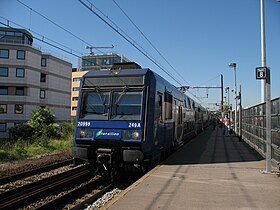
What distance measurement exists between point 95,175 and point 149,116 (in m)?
3.22

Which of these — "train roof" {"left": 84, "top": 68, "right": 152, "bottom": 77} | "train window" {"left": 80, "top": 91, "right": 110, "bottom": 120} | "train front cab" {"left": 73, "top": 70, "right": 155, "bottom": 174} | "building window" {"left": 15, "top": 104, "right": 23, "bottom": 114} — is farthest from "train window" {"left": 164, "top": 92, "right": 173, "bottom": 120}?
"building window" {"left": 15, "top": 104, "right": 23, "bottom": 114}

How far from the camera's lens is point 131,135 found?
8.32 meters

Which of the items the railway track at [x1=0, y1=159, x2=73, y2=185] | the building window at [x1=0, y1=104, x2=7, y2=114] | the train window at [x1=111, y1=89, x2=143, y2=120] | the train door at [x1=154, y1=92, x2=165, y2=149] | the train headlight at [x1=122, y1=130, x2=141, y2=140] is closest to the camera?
the train headlight at [x1=122, y1=130, x2=141, y2=140]

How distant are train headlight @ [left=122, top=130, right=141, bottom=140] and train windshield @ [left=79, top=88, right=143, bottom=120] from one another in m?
0.39

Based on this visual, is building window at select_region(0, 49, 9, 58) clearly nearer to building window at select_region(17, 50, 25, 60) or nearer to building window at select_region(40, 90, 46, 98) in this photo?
building window at select_region(17, 50, 25, 60)

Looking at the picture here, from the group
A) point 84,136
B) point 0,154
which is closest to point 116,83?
point 84,136

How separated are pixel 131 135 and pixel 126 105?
3.03 feet

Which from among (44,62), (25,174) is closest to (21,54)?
(44,62)

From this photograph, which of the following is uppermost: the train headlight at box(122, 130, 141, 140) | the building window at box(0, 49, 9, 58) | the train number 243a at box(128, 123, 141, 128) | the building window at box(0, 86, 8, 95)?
Result: the building window at box(0, 49, 9, 58)

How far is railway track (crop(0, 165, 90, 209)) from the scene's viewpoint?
700 centimetres

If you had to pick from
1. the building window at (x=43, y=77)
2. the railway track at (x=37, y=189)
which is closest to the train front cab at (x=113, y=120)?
the railway track at (x=37, y=189)

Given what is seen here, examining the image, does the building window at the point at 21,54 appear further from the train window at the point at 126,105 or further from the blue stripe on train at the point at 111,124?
the train window at the point at 126,105

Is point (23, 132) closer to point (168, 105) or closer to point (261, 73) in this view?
point (168, 105)

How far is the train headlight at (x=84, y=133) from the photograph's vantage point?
8.70 meters
